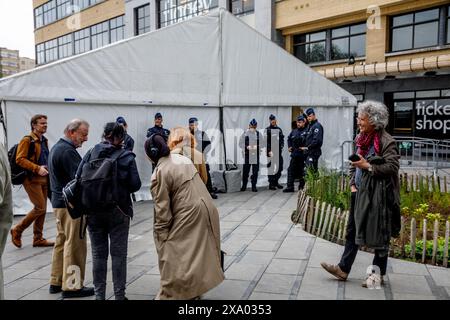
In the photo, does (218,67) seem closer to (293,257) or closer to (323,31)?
(293,257)

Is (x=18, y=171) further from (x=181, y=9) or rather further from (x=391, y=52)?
(x=181, y=9)

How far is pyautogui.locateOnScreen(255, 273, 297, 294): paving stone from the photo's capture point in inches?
184

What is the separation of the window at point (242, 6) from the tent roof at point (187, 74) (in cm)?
1479

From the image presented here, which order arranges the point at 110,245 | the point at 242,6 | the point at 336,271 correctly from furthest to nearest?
1. the point at 242,6
2. the point at 336,271
3. the point at 110,245

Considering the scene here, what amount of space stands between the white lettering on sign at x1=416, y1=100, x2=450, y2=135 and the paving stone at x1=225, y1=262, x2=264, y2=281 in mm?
15962

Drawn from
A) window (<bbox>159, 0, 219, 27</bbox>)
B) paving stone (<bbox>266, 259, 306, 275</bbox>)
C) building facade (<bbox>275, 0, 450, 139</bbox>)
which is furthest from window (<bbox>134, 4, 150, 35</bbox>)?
paving stone (<bbox>266, 259, 306, 275</bbox>)

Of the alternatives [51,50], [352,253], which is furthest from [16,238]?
[51,50]

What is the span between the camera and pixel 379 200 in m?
4.23

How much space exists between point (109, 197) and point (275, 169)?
27.9 ft

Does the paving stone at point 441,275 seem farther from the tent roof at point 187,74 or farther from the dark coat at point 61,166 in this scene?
the tent roof at point 187,74

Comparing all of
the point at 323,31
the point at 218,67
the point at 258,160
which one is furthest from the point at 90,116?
the point at 323,31

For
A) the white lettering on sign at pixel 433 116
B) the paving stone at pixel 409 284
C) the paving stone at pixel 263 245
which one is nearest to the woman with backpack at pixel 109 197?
the paving stone at pixel 263 245

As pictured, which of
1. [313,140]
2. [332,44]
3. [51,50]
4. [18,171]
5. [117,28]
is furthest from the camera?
[51,50]

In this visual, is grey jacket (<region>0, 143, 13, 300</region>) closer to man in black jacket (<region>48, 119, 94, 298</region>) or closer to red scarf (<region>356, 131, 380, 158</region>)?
man in black jacket (<region>48, 119, 94, 298</region>)
